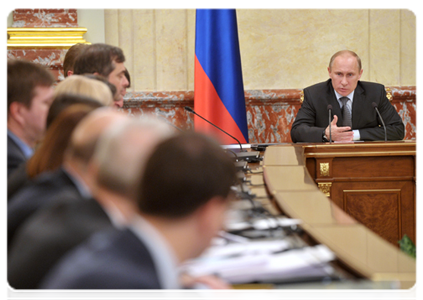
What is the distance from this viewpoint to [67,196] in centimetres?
107

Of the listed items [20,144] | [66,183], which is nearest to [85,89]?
[20,144]

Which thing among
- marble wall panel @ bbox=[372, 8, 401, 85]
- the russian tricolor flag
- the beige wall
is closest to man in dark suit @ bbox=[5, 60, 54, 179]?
the russian tricolor flag

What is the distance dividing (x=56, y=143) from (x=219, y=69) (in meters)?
4.28

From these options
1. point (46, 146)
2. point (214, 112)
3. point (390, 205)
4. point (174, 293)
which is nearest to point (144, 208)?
point (174, 293)

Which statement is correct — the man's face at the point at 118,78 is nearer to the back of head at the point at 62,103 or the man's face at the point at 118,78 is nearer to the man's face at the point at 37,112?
the man's face at the point at 37,112

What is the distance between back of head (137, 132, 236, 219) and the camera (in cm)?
73

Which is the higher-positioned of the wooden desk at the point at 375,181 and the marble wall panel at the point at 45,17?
the marble wall panel at the point at 45,17

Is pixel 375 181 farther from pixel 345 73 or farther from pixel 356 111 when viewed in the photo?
pixel 345 73

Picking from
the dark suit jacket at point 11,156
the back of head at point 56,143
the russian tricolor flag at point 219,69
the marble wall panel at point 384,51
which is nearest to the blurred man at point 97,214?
the back of head at point 56,143

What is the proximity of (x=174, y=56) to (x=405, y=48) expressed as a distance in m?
2.91

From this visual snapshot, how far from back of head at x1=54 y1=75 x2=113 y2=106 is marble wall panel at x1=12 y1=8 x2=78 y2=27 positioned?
4171mm

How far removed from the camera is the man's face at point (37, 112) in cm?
185

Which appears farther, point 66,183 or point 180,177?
point 66,183

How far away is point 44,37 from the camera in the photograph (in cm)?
566
